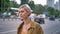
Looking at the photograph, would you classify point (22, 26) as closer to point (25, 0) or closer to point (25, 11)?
point (25, 11)

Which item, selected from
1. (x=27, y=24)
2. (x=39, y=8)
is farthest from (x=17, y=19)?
(x=27, y=24)

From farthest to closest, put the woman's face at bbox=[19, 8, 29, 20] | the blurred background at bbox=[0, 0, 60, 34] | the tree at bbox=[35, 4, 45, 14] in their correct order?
the tree at bbox=[35, 4, 45, 14]
the blurred background at bbox=[0, 0, 60, 34]
the woman's face at bbox=[19, 8, 29, 20]

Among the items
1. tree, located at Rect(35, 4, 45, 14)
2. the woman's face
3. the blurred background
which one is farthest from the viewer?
tree, located at Rect(35, 4, 45, 14)

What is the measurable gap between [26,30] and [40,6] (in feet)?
291

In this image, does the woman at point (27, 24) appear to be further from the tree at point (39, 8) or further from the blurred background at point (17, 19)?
the tree at point (39, 8)

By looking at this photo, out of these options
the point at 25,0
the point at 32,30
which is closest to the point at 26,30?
the point at 32,30

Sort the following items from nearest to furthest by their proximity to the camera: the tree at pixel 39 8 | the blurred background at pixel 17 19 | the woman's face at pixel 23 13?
the woman's face at pixel 23 13 < the blurred background at pixel 17 19 < the tree at pixel 39 8

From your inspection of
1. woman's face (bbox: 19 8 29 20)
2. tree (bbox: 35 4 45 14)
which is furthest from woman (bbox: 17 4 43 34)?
tree (bbox: 35 4 45 14)

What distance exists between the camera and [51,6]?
108188 millimetres

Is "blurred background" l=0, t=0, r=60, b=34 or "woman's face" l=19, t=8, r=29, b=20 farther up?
"woman's face" l=19, t=8, r=29, b=20

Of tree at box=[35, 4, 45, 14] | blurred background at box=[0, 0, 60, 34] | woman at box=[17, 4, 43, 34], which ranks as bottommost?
tree at box=[35, 4, 45, 14]

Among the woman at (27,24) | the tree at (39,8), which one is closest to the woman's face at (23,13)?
the woman at (27,24)

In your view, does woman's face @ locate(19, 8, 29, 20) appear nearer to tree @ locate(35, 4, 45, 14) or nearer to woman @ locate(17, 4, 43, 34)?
woman @ locate(17, 4, 43, 34)

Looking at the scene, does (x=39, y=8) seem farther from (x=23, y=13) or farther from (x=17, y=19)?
(x=23, y=13)
